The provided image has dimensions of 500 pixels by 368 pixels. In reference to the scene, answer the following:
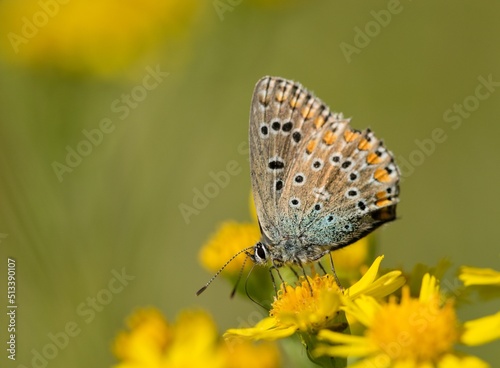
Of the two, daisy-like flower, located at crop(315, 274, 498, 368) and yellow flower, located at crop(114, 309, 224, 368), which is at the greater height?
yellow flower, located at crop(114, 309, 224, 368)

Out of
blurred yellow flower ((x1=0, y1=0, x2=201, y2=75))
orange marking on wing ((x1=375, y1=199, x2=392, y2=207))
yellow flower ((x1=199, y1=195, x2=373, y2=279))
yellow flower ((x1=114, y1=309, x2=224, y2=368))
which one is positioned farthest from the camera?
blurred yellow flower ((x1=0, y1=0, x2=201, y2=75))

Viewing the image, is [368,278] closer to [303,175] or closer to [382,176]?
[382,176]

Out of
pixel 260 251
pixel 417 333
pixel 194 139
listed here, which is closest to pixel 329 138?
pixel 260 251

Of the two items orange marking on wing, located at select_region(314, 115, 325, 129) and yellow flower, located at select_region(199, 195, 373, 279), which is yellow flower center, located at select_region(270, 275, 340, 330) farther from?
orange marking on wing, located at select_region(314, 115, 325, 129)

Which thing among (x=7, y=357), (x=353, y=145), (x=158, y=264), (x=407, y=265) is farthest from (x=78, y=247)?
(x=407, y=265)

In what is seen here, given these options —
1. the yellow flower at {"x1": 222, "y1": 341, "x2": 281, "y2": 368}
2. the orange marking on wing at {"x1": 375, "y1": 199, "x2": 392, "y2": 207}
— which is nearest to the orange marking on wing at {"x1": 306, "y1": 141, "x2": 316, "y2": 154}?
the orange marking on wing at {"x1": 375, "y1": 199, "x2": 392, "y2": 207}

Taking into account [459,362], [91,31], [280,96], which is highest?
[91,31]

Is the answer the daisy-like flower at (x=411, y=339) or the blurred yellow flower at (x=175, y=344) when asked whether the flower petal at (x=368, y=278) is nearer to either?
the daisy-like flower at (x=411, y=339)
